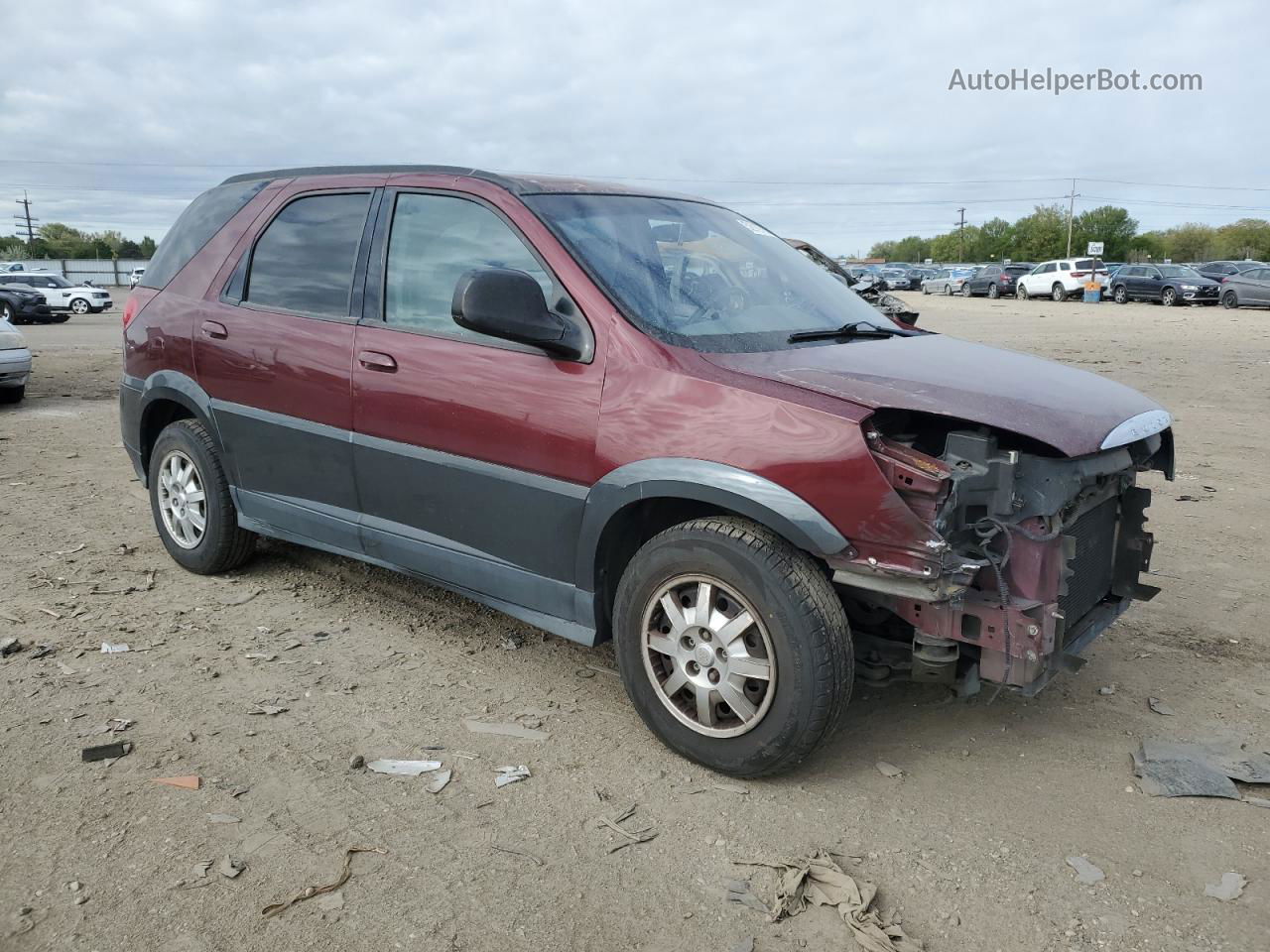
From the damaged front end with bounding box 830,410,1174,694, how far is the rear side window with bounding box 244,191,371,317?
2429 mm

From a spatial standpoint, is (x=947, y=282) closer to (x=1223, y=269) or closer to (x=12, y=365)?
(x=1223, y=269)

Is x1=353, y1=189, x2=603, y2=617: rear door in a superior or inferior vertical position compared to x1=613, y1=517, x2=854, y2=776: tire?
superior

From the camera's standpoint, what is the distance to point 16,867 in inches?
113

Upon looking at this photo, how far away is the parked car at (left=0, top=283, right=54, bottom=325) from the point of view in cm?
2789

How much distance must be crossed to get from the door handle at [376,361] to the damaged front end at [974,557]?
1946 millimetres

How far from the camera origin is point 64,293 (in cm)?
3294

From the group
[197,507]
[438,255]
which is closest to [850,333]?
[438,255]

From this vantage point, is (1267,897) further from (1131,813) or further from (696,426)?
(696,426)

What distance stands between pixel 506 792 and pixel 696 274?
2.05 m

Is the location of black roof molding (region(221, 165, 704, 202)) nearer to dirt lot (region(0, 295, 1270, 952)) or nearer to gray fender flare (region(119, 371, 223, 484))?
gray fender flare (region(119, 371, 223, 484))

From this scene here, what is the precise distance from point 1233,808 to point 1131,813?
347 millimetres

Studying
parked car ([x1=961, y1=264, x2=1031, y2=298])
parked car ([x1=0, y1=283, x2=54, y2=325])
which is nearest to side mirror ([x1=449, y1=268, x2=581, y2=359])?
parked car ([x1=0, y1=283, x2=54, y2=325])

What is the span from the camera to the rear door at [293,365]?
4.38 metres

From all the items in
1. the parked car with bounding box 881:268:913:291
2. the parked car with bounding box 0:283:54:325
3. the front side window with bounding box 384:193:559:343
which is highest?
the parked car with bounding box 881:268:913:291
